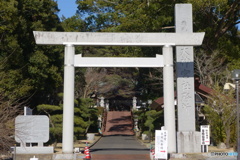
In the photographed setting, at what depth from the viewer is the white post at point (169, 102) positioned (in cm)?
1880

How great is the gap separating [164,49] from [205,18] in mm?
14477

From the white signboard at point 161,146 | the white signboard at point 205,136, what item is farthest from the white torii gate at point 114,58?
the white signboard at point 205,136

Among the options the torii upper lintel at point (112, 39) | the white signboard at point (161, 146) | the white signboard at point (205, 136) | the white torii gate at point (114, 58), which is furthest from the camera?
the white signboard at point (205, 136)

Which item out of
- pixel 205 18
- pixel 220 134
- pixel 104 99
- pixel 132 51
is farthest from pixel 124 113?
pixel 220 134

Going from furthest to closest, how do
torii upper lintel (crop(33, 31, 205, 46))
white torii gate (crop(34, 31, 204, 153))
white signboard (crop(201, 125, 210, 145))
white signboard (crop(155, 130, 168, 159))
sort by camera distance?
white signboard (crop(201, 125, 210, 145))
torii upper lintel (crop(33, 31, 205, 46))
white torii gate (crop(34, 31, 204, 153))
white signboard (crop(155, 130, 168, 159))

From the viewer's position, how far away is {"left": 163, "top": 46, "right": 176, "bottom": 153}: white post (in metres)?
18.8

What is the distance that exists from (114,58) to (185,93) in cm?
436

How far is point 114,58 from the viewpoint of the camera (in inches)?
753

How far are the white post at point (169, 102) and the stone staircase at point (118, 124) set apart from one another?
32.6 meters

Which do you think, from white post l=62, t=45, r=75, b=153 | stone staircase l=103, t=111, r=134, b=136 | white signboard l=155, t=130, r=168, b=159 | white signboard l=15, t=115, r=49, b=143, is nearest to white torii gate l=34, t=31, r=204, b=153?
white post l=62, t=45, r=75, b=153

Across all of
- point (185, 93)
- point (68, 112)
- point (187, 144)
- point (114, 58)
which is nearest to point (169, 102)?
point (185, 93)

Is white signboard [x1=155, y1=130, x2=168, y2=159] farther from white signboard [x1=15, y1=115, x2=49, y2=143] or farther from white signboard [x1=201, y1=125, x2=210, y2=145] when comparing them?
white signboard [x1=15, y1=115, x2=49, y2=143]

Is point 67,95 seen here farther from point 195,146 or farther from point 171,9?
point 171,9

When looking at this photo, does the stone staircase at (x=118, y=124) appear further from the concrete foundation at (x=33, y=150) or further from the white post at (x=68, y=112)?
the white post at (x=68, y=112)
